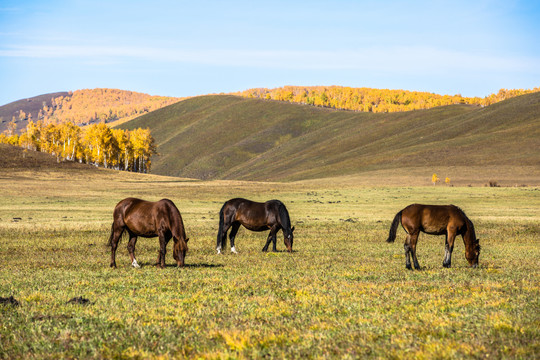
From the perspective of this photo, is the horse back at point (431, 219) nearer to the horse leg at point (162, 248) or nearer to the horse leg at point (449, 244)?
the horse leg at point (449, 244)

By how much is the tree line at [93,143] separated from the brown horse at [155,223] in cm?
12069

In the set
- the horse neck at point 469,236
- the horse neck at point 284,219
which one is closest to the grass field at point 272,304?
the horse neck at point 469,236

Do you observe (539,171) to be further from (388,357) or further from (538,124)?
(388,357)

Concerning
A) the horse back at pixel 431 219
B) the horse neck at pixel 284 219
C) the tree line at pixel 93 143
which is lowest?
the horse neck at pixel 284 219

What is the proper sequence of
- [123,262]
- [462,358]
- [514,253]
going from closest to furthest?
[462,358] < [123,262] < [514,253]

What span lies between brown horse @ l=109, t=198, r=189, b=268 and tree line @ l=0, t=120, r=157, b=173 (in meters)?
121

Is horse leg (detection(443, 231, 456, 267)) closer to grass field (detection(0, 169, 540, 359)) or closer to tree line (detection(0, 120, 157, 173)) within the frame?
grass field (detection(0, 169, 540, 359))

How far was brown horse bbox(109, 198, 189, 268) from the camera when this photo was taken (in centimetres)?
1766

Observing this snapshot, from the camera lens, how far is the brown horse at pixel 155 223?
17.7m

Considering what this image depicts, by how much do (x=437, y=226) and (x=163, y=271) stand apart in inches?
340

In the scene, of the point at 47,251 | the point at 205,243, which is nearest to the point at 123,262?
the point at 47,251

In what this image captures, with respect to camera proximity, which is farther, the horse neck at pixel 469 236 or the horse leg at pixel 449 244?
the horse neck at pixel 469 236

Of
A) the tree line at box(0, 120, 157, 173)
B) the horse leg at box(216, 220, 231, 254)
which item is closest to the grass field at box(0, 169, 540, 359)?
the horse leg at box(216, 220, 231, 254)

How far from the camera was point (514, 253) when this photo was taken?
22.5 m
